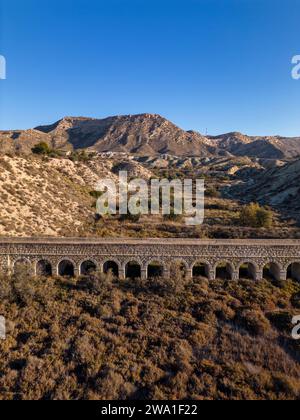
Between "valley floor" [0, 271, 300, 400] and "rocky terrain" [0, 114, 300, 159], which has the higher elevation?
"rocky terrain" [0, 114, 300, 159]

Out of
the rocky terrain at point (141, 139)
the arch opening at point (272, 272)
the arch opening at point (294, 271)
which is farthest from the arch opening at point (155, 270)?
the rocky terrain at point (141, 139)

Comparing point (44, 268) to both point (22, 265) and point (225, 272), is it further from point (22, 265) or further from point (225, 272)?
point (225, 272)

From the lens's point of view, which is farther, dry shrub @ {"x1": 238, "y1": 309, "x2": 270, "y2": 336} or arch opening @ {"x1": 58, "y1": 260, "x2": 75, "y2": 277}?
arch opening @ {"x1": 58, "y1": 260, "x2": 75, "y2": 277}

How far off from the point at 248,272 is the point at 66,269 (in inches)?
657

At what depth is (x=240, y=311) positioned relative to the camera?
848 inches

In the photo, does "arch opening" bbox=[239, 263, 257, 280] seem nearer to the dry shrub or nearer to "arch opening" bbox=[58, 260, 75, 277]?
the dry shrub

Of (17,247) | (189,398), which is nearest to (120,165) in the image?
(17,247)

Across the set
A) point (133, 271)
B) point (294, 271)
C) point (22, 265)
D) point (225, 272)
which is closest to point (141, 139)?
point (133, 271)

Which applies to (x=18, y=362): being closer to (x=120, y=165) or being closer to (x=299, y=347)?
(x=299, y=347)

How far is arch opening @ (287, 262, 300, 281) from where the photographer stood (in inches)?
1007

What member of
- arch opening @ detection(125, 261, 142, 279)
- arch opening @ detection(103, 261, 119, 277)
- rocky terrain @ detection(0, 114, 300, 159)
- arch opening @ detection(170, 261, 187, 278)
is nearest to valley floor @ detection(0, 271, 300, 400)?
arch opening @ detection(170, 261, 187, 278)

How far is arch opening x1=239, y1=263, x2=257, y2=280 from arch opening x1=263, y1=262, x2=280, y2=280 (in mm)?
1142

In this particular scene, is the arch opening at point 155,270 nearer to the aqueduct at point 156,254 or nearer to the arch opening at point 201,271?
the aqueduct at point 156,254

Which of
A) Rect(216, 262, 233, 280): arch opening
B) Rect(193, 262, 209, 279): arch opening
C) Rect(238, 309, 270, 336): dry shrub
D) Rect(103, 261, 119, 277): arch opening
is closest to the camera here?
Rect(238, 309, 270, 336): dry shrub
